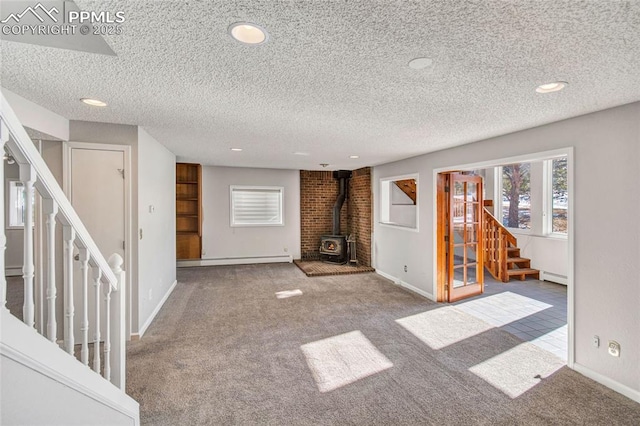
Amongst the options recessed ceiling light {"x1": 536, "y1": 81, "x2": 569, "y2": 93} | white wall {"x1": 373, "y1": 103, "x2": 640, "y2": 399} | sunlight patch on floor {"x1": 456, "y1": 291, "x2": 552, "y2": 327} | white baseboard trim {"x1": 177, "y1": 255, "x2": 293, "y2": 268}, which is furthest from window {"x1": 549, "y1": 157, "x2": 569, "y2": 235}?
white baseboard trim {"x1": 177, "y1": 255, "x2": 293, "y2": 268}

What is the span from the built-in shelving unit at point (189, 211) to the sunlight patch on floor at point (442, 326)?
16.3 ft

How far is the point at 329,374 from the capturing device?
263 centimetres

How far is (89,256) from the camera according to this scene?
5.40 feet

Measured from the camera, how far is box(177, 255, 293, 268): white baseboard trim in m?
6.93

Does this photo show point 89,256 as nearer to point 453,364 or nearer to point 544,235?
point 453,364

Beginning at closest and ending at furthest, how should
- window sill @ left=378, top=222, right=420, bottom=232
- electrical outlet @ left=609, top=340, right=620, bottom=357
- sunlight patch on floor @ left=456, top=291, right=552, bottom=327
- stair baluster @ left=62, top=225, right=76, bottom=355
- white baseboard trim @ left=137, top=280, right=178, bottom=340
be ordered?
stair baluster @ left=62, top=225, right=76, bottom=355 → electrical outlet @ left=609, top=340, right=620, bottom=357 → white baseboard trim @ left=137, top=280, right=178, bottom=340 → sunlight patch on floor @ left=456, top=291, right=552, bottom=327 → window sill @ left=378, top=222, right=420, bottom=232

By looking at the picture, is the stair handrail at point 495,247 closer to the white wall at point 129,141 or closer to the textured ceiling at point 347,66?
the textured ceiling at point 347,66

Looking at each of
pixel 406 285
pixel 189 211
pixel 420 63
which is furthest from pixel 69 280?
pixel 189 211

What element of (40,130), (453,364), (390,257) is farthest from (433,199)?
(40,130)

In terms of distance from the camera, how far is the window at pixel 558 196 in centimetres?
598

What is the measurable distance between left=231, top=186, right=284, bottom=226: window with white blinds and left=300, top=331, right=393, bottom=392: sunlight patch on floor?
14.9ft

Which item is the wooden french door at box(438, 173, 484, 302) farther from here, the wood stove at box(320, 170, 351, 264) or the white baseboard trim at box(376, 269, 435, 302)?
the wood stove at box(320, 170, 351, 264)

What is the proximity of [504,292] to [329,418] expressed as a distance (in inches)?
170

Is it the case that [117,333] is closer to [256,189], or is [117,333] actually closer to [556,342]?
[556,342]
